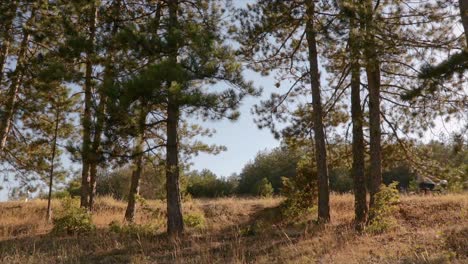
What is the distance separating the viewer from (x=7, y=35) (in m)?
13.4

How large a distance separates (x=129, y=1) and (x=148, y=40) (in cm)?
411

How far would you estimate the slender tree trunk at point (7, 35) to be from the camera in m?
12.8

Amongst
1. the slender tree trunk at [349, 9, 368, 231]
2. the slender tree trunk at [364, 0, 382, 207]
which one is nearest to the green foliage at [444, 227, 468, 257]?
the slender tree trunk at [349, 9, 368, 231]

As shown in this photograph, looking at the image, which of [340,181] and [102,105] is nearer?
[102,105]

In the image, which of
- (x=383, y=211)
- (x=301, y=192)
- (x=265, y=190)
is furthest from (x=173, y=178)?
(x=265, y=190)

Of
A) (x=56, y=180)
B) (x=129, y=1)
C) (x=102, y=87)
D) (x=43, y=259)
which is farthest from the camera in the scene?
(x=56, y=180)

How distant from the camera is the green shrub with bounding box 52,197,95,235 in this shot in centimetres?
1188

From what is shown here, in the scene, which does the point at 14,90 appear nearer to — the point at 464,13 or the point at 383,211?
the point at 383,211

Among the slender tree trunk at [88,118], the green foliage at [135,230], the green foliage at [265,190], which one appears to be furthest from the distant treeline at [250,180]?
the green foliage at [135,230]

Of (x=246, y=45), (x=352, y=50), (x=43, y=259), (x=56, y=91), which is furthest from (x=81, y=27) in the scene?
(x=352, y=50)

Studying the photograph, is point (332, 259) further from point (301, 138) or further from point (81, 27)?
point (81, 27)

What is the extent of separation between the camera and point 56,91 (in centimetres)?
1428

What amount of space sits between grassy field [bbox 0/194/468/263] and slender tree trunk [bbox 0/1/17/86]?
490 centimetres

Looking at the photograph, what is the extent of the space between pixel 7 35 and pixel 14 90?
5.30 ft
